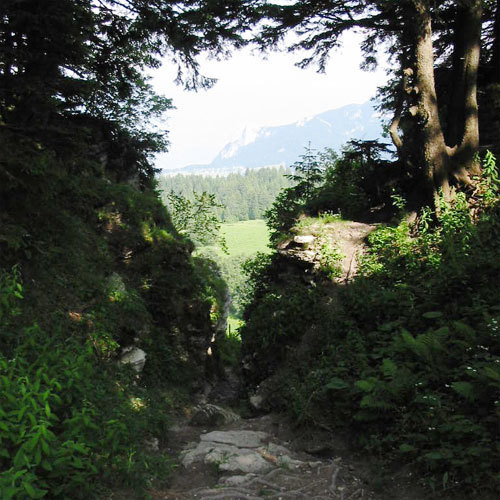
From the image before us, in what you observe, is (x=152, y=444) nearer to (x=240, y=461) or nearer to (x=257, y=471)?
(x=240, y=461)

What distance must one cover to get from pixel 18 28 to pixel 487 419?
312 inches

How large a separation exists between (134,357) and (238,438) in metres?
2.92

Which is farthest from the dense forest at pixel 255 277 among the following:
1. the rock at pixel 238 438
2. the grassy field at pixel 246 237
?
the grassy field at pixel 246 237

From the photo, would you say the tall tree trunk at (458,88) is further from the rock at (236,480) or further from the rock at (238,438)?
the rock at (236,480)

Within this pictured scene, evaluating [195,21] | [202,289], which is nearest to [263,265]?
[202,289]

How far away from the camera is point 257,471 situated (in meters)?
4.97

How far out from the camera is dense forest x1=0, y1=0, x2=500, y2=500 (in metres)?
4.14

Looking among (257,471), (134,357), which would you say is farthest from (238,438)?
(134,357)

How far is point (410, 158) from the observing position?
403 inches

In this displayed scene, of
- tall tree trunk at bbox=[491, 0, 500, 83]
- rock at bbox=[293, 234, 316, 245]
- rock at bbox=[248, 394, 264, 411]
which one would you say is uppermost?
tall tree trunk at bbox=[491, 0, 500, 83]

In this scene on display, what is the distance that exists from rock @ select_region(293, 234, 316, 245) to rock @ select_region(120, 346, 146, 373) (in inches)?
182

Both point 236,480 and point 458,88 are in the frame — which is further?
point 458,88

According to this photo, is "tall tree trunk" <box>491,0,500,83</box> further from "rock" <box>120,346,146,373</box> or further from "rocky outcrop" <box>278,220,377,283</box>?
"rock" <box>120,346,146,373</box>

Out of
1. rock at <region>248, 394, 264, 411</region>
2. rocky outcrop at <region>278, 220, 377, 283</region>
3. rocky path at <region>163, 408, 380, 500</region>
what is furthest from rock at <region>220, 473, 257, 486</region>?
rocky outcrop at <region>278, 220, 377, 283</region>
